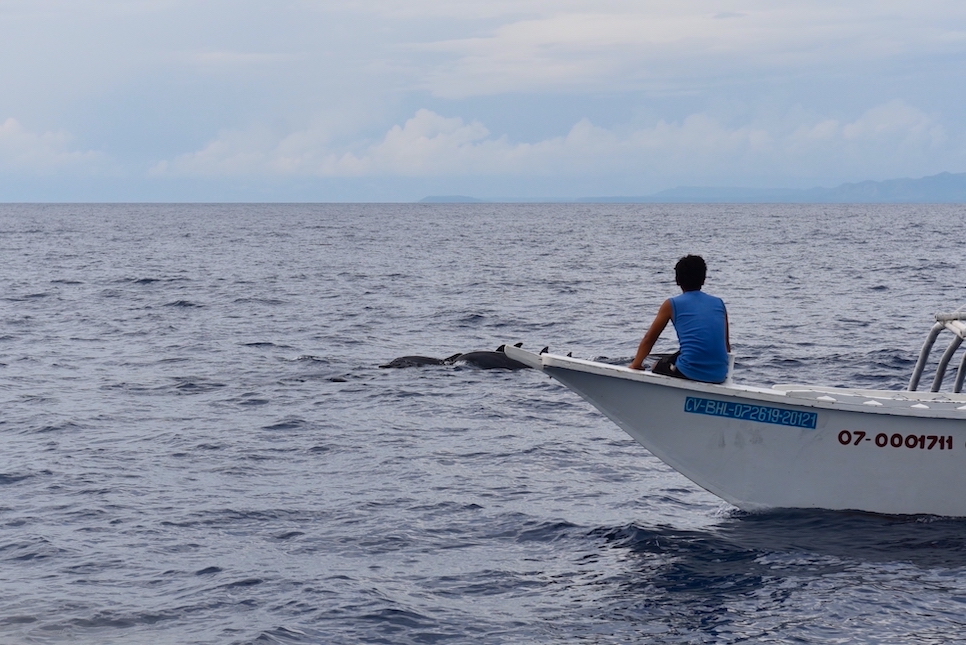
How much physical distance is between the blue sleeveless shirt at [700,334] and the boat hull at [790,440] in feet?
0.64

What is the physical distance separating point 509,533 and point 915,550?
11.9ft

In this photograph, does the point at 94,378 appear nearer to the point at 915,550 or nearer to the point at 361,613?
the point at 361,613

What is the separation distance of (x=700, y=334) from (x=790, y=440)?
4.26 ft

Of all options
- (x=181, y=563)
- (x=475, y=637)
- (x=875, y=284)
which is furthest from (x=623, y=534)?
(x=875, y=284)

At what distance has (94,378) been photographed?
65.7ft

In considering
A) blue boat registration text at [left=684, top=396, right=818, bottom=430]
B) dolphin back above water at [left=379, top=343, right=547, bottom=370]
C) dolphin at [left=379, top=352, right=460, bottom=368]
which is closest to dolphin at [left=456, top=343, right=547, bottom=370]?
dolphin back above water at [left=379, top=343, right=547, bottom=370]

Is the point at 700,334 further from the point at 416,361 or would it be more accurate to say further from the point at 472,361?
the point at 416,361

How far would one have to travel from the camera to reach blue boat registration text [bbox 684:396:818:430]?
9.91m

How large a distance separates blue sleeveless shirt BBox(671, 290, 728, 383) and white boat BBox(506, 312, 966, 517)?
179 millimetres

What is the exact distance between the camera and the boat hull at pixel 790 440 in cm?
984

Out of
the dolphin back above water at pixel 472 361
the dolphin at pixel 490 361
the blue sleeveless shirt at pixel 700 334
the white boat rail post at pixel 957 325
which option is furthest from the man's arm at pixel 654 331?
the dolphin at pixel 490 361

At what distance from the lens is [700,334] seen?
386 inches

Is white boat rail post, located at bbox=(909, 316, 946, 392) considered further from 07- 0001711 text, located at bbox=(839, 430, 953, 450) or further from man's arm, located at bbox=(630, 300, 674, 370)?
man's arm, located at bbox=(630, 300, 674, 370)

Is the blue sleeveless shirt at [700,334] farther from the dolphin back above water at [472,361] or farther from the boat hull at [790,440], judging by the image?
the dolphin back above water at [472,361]
